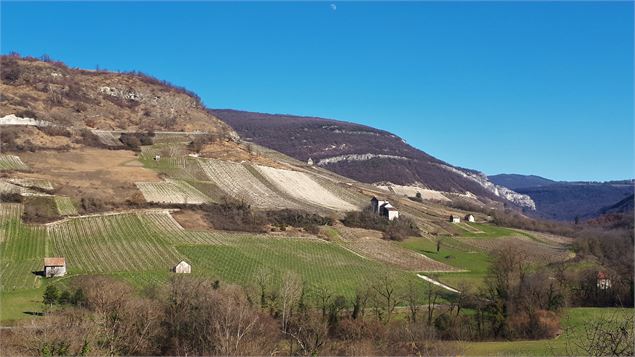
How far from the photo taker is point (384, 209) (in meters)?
97.6

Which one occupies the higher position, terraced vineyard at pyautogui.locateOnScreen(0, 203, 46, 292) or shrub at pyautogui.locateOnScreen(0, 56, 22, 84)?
shrub at pyautogui.locateOnScreen(0, 56, 22, 84)

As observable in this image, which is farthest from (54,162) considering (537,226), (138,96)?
(537,226)

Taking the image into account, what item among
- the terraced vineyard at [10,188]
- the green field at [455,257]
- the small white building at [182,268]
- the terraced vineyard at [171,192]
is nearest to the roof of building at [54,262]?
the small white building at [182,268]

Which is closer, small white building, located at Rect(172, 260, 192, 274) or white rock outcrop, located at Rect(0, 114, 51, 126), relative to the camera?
small white building, located at Rect(172, 260, 192, 274)

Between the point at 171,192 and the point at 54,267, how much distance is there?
35619 mm

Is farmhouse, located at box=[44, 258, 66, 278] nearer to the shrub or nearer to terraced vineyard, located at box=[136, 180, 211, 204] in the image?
terraced vineyard, located at box=[136, 180, 211, 204]

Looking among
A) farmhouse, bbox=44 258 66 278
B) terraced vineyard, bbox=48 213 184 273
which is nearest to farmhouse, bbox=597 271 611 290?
terraced vineyard, bbox=48 213 184 273

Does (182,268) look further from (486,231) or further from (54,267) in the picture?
(486,231)

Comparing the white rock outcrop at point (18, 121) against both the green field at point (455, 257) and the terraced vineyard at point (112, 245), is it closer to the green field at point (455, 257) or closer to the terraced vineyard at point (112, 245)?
the terraced vineyard at point (112, 245)

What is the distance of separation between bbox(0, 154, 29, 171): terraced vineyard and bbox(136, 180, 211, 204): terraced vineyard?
17.1m

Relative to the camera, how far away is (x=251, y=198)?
90688mm

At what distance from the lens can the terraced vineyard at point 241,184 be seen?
3556 inches

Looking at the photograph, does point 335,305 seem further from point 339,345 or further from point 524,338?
point 524,338

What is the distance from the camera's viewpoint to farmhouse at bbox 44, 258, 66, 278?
155ft
